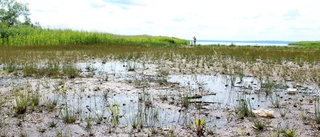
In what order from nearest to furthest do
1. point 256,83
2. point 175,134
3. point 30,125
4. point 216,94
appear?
point 175,134 → point 30,125 → point 216,94 → point 256,83

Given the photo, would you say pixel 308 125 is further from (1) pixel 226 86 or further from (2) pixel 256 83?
(2) pixel 256 83

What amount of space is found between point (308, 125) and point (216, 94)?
2677mm

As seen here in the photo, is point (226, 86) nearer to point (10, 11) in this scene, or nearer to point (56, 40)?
point (56, 40)

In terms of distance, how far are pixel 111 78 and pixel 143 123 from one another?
4875mm

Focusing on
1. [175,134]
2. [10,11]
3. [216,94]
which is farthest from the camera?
[10,11]

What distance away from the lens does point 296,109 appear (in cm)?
571

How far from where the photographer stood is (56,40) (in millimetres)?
32562

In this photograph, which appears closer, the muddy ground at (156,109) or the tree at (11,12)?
the muddy ground at (156,109)

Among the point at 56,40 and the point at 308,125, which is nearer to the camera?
the point at 308,125

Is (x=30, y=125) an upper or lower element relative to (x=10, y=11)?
lower

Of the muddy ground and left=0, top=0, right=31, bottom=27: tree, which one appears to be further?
left=0, top=0, right=31, bottom=27: tree

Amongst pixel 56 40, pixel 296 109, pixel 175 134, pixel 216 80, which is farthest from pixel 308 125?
pixel 56 40

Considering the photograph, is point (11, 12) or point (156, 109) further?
point (11, 12)

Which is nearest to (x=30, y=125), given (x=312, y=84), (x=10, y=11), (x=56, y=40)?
(x=312, y=84)
